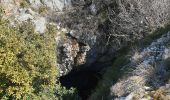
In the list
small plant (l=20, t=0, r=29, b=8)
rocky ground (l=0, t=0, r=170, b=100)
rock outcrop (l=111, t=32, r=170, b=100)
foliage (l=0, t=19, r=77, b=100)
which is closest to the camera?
rock outcrop (l=111, t=32, r=170, b=100)

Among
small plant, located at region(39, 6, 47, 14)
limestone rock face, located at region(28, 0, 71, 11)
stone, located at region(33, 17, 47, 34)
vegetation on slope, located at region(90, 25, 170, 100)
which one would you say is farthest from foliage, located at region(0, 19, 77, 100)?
limestone rock face, located at region(28, 0, 71, 11)

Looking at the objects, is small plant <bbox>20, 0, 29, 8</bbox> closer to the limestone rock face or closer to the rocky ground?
the rocky ground

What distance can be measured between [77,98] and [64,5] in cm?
632

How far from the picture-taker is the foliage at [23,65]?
15.8 meters

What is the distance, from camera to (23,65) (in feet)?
54.3

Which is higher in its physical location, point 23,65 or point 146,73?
point 23,65

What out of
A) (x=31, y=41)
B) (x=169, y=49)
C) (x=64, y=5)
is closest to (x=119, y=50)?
(x=64, y=5)

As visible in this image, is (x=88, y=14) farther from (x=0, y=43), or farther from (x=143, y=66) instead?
(x=143, y=66)

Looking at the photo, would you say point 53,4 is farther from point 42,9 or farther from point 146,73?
point 146,73

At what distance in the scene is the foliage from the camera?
15766mm

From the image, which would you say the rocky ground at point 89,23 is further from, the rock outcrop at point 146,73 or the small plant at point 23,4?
the rock outcrop at point 146,73

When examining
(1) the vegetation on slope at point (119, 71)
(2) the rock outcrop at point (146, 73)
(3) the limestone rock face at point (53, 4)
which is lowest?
(2) the rock outcrop at point (146, 73)

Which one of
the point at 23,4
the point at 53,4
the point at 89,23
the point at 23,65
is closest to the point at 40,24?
the point at 23,4

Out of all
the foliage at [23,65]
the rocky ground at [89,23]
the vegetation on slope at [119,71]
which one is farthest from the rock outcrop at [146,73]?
the rocky ground at [89,23]
